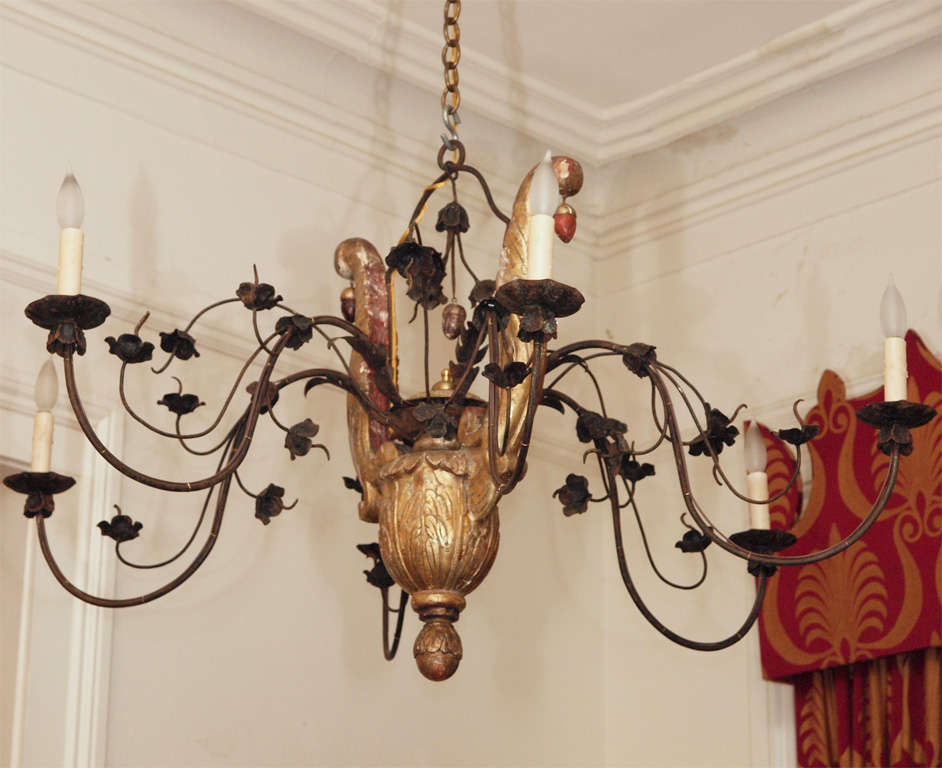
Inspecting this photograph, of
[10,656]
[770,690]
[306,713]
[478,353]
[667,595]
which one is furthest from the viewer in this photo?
[667,595]

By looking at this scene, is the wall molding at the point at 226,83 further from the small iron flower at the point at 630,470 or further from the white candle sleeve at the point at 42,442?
the small iron flower at the point at 630,470

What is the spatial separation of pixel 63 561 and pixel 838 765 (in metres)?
1.62

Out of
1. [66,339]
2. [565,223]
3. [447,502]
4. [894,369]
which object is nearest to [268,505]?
[447,502]

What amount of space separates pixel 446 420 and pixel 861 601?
144cm

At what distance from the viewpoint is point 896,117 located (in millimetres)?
3549

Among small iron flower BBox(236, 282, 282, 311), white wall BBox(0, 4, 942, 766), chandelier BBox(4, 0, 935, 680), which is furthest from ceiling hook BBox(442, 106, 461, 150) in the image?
white wall BBox(0, 4, 942, 766)

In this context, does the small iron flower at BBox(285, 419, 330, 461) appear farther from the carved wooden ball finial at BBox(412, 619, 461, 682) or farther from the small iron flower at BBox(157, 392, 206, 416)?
the carved wooden ball finial at BBox(412, 619, 461, 682)

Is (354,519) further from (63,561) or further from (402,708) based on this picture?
(63,561)

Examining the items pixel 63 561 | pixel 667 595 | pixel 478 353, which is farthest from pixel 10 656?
pixel 667 595

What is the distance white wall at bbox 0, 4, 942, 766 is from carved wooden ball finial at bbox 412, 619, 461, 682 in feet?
3.37

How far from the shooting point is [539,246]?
5.63 ft

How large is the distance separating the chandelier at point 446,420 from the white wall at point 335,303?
0.77 meters

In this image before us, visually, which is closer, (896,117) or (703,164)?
(896,117)

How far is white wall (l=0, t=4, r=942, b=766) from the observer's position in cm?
307
